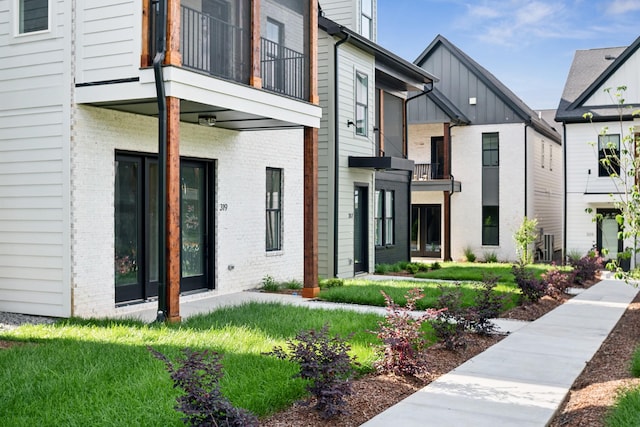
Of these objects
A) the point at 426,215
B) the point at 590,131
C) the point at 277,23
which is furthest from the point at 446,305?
the point at 426,215

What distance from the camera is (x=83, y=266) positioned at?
10.2m

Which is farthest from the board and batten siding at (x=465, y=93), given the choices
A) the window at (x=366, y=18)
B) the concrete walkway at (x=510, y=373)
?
the concrete walkway at (x=510, y=373)

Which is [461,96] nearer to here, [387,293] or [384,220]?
[384,220]

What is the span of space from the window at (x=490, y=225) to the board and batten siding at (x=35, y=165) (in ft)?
61.8

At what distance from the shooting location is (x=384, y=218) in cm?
2066

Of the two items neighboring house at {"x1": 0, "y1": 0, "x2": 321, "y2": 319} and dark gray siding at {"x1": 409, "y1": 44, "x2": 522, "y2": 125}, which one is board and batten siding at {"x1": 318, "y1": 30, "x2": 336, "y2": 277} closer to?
neighboring house at {"x1": 0, "y1": 0, "x2": 321, "y2": 319}

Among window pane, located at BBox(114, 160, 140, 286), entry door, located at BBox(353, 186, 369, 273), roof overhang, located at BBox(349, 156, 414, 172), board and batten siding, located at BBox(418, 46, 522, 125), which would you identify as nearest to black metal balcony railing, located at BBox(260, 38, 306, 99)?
window pane, located at BBox(114, 160, 140, 286)

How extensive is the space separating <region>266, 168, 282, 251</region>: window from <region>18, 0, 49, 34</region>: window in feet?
18.8

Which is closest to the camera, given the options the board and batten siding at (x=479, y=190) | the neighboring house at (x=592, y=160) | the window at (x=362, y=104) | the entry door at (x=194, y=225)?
the entry door at (x=194, y=225)

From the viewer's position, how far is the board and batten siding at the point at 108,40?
977 cm

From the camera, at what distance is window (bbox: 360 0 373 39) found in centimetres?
1984

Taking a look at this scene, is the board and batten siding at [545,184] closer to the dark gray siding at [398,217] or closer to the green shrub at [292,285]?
the dark gray siding at [398,217]

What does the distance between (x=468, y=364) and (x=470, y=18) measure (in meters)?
40.8

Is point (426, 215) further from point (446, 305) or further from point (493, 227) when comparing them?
point (446, 305)
